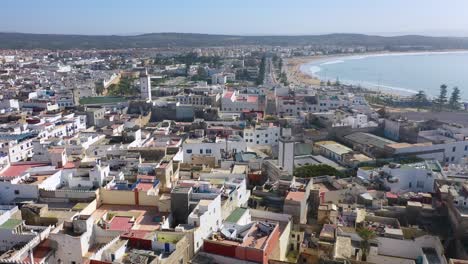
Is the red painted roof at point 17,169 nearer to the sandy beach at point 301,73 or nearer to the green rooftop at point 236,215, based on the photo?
the green rooftop at point 236,215

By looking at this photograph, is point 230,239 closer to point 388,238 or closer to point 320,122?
point 388,238

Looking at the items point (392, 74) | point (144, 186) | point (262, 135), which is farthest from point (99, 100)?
point (392, 74)

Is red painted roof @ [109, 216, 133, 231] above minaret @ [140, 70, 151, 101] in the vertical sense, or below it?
below

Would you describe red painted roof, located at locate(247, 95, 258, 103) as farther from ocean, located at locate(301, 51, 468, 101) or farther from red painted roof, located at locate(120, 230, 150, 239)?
ocean, located at locate(301, 51, 468, 101)

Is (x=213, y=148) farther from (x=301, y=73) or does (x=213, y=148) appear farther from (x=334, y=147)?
(x=301, y=73)

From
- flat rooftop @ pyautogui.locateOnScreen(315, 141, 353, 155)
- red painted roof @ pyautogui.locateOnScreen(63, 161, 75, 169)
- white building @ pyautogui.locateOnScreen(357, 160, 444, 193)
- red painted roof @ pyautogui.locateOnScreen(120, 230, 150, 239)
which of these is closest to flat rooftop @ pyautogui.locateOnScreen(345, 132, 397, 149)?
flat rooftop @ pyautogui.locateOnScreen(315, 141, 353, 155)

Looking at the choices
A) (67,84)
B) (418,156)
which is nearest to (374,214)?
(418,156)
